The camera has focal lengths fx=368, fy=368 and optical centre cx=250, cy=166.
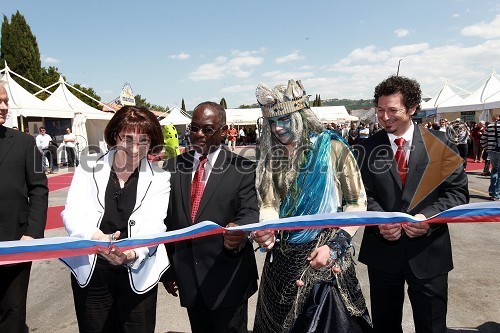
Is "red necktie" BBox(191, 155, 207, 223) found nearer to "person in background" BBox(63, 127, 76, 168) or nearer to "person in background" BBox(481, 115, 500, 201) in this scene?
"person in background" BBox(481, 115, 500, 201)

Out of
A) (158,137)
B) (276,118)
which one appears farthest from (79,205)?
(276,118)

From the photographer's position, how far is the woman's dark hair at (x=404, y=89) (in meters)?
2.30

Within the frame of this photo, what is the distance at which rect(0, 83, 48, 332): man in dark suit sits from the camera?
242 cm

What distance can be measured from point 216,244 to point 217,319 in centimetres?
45

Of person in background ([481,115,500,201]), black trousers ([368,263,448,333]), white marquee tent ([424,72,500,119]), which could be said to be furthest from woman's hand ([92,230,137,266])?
white marquee tent ([424,72,500,119])

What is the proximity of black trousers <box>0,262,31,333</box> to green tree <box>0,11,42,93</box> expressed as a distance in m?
40.5

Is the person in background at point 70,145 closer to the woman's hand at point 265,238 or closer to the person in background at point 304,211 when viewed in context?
the person in background at point 304,211

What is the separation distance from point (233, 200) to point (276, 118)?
0.55 m

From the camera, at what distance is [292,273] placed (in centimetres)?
213

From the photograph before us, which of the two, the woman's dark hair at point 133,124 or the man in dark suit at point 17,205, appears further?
the man in dark suit at point 17,205

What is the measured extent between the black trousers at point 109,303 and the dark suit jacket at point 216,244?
27 centimetres

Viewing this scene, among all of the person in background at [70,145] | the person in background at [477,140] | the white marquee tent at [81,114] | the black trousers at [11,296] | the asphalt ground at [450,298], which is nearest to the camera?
the black trousers at [11,296]

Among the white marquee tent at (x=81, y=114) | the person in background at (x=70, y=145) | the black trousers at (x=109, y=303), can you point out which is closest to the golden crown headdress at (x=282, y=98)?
the black trousers at (x=109, y=303)

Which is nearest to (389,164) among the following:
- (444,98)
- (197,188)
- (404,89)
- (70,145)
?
(404,89)
